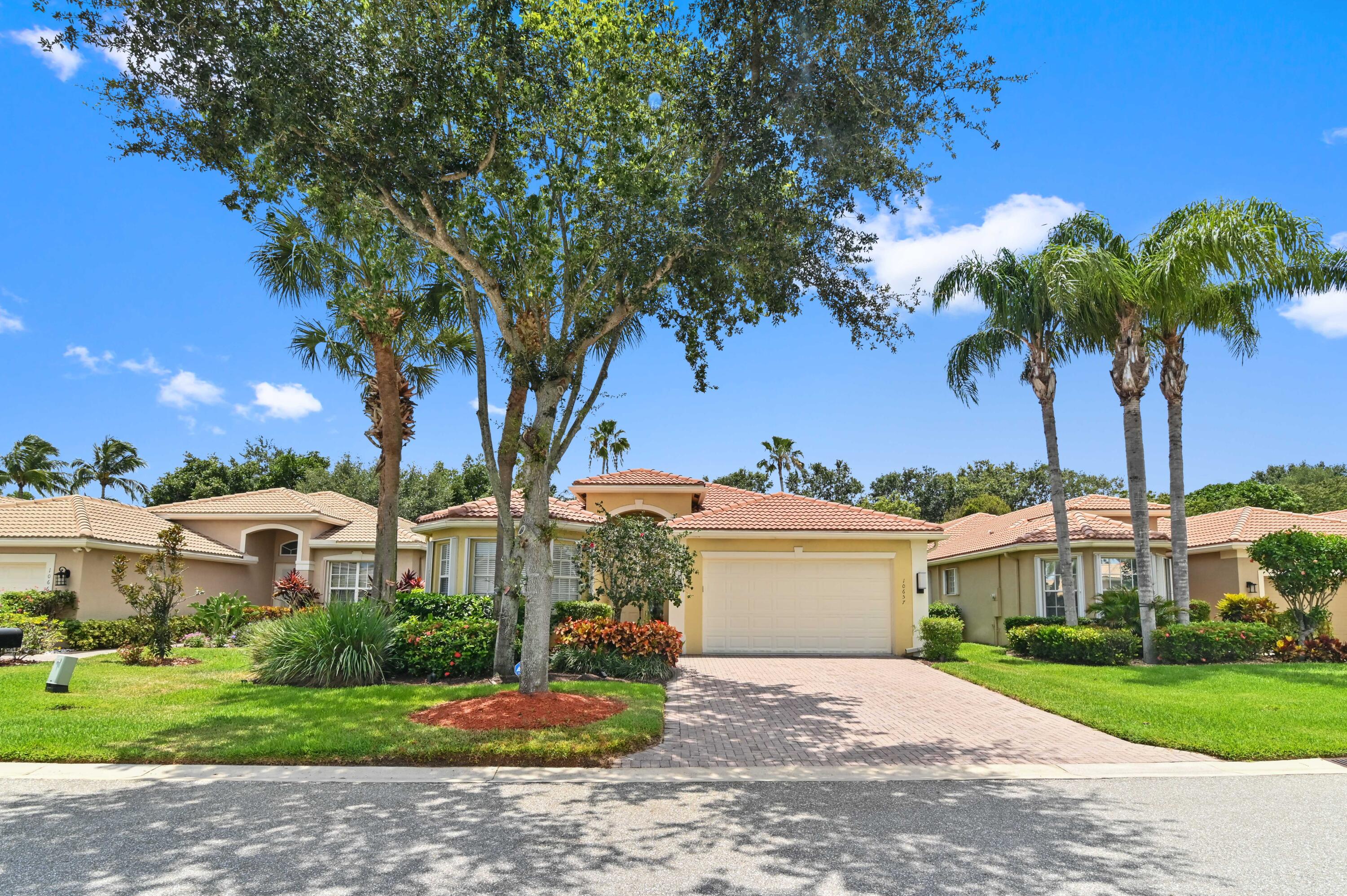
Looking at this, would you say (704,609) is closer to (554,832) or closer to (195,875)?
(554,832)

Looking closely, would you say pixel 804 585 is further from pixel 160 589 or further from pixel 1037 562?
pixel 160 589

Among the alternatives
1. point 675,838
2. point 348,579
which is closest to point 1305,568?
point 675,838

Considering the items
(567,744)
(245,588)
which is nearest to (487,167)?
(567,744)

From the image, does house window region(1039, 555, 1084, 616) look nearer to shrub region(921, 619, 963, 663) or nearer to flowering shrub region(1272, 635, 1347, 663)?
flowering shrub region(1272, 635, 1347, 663)

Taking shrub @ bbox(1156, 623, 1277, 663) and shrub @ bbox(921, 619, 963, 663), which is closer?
shrub @ bbox(1156, 623, 1277, 663)

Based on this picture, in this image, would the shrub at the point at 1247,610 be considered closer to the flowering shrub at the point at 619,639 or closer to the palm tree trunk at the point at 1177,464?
the palm tree trunk at the point at 1177,464

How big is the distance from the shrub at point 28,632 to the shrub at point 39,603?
2.32 feet

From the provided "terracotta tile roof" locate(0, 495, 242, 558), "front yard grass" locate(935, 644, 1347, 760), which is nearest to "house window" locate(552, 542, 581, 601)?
"front yard grass" locate(935, 644, 1347, 760)

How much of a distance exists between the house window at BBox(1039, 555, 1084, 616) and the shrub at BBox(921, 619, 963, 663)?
5.21 m

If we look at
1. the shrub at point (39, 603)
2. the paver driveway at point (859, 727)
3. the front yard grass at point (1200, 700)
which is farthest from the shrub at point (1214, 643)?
the shrub at point (39, 603)

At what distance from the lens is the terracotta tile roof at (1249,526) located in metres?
21.4

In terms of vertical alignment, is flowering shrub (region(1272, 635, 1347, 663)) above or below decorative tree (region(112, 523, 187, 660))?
below

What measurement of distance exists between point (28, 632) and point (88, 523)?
201 inches

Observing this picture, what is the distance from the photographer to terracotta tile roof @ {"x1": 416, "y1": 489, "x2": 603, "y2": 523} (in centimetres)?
2014
